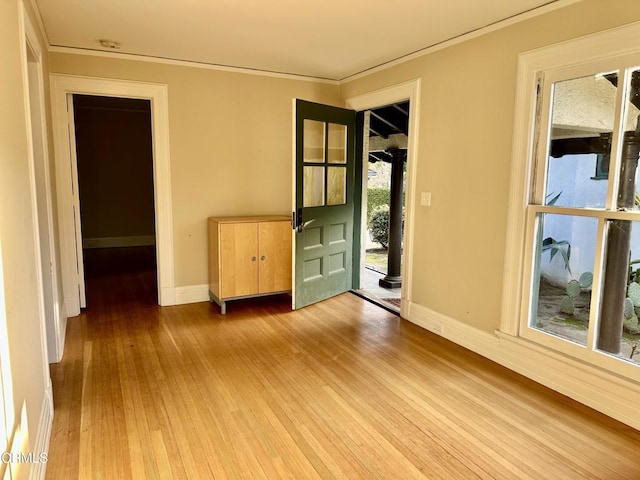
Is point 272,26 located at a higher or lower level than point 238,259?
higher

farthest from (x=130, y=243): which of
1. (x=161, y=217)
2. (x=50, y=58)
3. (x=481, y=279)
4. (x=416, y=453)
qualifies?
(x=416, y=453)

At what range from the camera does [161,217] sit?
432 centimetres

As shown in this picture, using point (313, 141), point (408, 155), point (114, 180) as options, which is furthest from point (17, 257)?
point (114, 180)

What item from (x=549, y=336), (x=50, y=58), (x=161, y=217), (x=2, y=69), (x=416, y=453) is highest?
(x=50, y=58)

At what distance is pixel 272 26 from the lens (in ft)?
10.5

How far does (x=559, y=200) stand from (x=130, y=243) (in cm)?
714

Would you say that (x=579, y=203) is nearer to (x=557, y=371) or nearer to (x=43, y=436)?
(x=557, y=371)

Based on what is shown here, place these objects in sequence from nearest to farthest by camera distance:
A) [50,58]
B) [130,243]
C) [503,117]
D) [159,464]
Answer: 1. [159,464]
2. [503,117]
3. [50,58]
4. [130,243]

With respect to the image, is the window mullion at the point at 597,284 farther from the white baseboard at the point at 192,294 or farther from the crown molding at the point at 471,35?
the white baseboard at the point at 192,294

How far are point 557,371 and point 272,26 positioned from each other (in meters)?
3.01

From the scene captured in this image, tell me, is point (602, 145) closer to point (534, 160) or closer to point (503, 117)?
point (534, 160)

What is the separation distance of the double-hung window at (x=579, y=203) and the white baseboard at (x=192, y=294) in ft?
9.45

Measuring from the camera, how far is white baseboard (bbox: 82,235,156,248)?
7.74 meters

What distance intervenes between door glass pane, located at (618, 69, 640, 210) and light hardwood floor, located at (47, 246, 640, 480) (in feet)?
4.02
